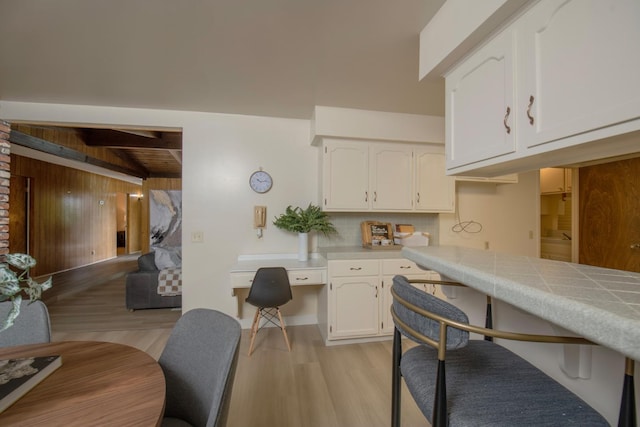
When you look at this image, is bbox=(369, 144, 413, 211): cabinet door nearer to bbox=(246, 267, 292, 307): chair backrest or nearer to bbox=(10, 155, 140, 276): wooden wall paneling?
Result: bbox=(246, 267, 292, 307): chair backrest

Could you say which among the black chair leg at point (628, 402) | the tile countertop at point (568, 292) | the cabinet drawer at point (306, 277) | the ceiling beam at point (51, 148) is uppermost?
the ceiling beam at point (51, 148)

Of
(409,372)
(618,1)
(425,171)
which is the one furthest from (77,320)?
(618,1)

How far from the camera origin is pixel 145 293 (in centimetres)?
350

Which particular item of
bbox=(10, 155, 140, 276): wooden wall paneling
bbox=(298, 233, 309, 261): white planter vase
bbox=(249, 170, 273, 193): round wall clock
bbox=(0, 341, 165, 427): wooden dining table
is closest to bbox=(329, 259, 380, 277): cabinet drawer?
bbox=(298, 233, 309, 261): white planter vase

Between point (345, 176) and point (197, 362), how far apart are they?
2.15m

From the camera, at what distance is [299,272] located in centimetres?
252

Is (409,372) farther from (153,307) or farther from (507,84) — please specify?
(153,307)

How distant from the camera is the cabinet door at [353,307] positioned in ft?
8.16

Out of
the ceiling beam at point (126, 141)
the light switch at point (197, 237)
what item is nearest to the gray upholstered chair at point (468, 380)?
the light switch at point (197, 237)

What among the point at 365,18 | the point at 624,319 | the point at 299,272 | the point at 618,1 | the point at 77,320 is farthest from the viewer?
the point at 77,320

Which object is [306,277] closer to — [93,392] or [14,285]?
[93,392]

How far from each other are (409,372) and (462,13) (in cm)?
161

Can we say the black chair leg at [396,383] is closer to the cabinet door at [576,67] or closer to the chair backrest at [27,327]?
the cabinet door at [576,67]

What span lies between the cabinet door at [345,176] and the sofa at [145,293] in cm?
264
